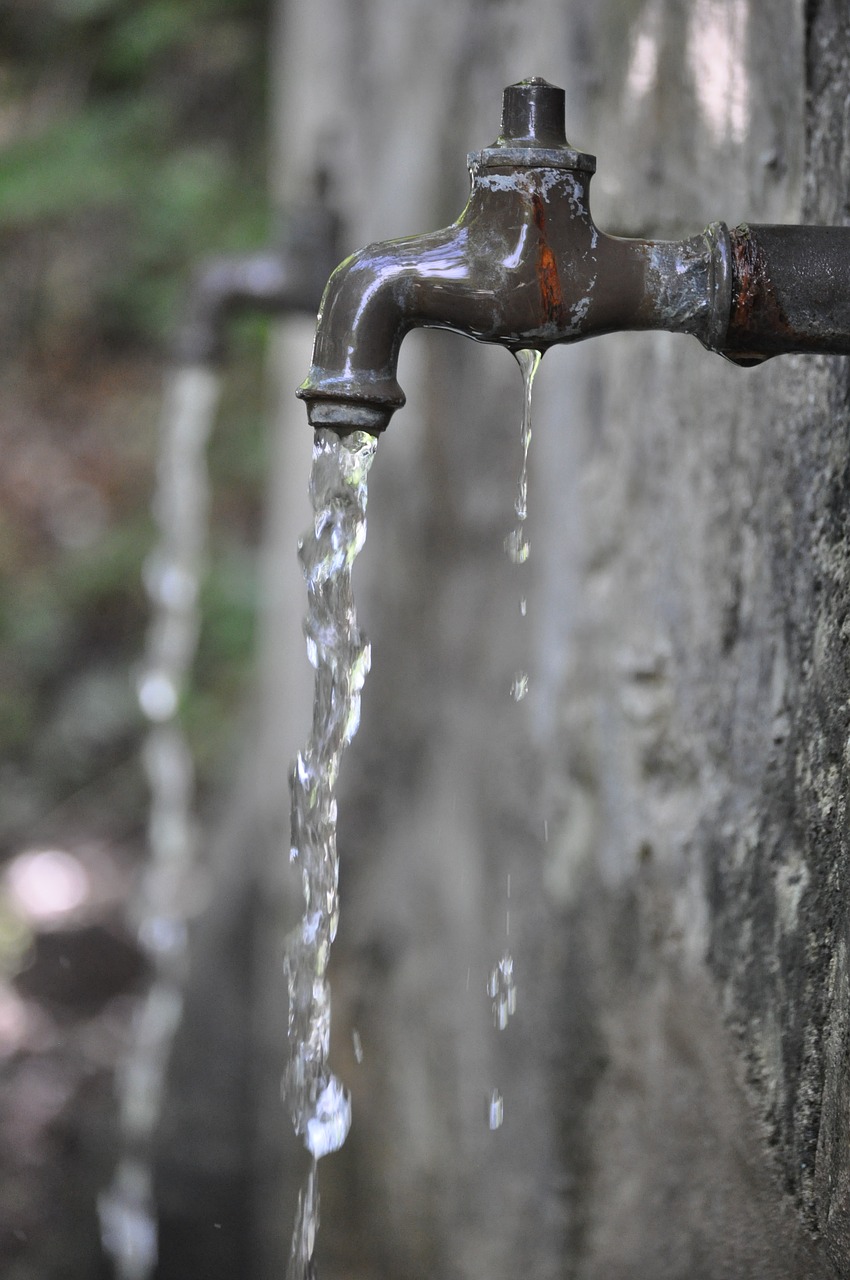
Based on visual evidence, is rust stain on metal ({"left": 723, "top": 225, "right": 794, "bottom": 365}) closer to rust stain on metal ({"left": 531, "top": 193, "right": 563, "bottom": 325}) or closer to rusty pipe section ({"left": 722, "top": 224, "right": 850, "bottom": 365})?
rusty pipe section ({"left": 722, "top": 224, "right": 850, "bottom": 365})

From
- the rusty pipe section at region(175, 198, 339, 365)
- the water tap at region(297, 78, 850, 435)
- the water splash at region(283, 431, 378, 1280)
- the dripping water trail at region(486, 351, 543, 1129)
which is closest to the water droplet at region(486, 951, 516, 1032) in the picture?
the dripping water trail at region(486, 351, 543, 1129)

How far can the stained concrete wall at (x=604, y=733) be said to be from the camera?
2.99 ft

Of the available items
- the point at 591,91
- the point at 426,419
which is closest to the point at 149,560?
the point at 426,419

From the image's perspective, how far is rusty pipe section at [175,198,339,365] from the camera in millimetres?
2252

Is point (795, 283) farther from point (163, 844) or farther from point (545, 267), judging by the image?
point (163, 844)

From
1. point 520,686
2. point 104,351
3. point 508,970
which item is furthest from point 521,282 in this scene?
point 104,351

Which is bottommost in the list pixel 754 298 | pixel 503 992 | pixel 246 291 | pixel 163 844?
pixel 163 844

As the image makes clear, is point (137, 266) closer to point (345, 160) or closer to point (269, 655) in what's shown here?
point (269, 655)

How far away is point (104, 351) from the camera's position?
4.99m

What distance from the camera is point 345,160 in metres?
2.53

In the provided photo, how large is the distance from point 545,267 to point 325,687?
364 mm

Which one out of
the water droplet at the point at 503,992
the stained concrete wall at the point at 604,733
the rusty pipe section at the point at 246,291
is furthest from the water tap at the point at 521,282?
the rusty pipe section at the point at 246,291

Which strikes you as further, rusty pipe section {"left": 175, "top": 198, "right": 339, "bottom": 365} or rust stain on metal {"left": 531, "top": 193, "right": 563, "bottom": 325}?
rusty pipe section {"left": 175, "top": 198, "right": 339, "bottom": 365}

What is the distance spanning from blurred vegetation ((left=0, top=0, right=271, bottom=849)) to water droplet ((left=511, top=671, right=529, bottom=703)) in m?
2.65
